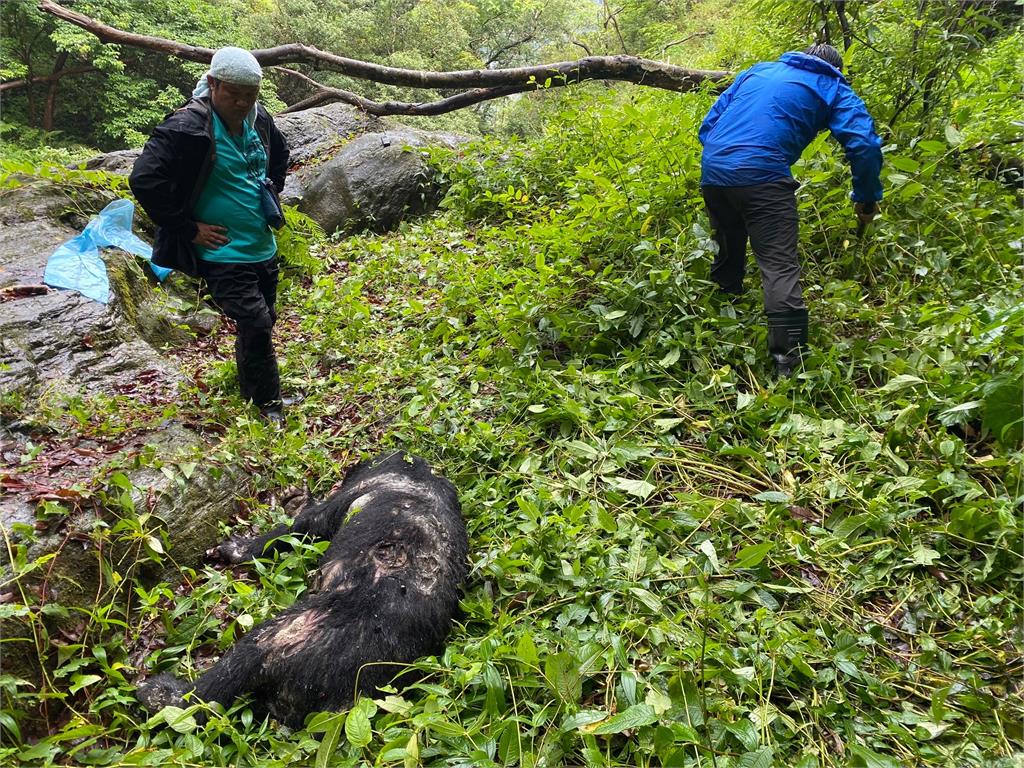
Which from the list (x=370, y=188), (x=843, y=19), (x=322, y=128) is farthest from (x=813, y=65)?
(x=322, y=128)

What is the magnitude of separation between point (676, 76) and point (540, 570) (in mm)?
7863

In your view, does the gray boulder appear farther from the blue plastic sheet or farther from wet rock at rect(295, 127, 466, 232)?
wet rock at rect(295, 127, 466, 232)

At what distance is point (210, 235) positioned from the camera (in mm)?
3527

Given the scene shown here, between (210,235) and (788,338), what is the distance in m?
3.80

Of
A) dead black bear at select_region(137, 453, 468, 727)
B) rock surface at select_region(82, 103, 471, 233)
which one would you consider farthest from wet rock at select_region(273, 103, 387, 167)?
dead black bear at select_region(137, 453, 468, 727)

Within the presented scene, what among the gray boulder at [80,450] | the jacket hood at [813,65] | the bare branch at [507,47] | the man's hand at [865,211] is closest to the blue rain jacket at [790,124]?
the jacket hood at [813,65]

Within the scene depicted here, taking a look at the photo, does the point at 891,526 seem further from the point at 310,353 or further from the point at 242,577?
the point at 310,353

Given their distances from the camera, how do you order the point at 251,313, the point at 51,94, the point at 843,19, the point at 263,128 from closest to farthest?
the point at 251,313
the point at 263,128
the point at 843,19
the point at 51,94

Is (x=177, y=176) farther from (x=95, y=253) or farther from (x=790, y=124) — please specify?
A: (x=790, y=124)

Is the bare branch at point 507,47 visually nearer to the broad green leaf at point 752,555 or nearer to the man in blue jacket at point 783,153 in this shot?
the man in blue jacket at point 783,153

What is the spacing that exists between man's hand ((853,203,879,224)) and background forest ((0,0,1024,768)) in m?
0.16

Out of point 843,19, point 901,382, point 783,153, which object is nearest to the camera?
point 901,382

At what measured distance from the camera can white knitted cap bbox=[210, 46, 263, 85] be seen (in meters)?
3.13

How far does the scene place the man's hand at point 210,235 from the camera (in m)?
3.51
